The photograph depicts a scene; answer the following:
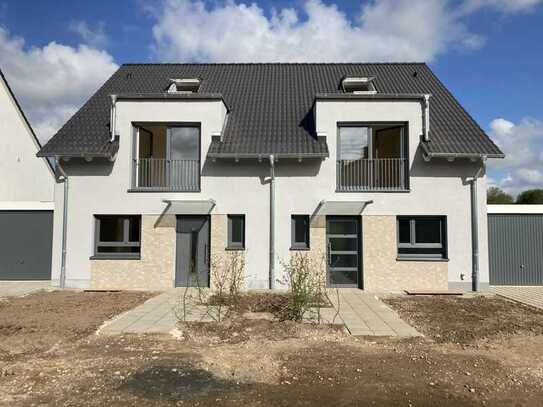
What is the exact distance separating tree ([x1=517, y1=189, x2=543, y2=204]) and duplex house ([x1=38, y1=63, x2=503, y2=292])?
73.7ft

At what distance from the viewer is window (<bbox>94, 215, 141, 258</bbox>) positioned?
11891 millimetres

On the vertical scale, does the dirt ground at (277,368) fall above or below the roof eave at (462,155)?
below

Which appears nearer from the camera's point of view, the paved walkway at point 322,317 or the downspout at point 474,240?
the paved walkway at point 322,317

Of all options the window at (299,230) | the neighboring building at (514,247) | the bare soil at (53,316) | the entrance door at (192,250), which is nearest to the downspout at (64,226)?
the bare soil at (53,316)

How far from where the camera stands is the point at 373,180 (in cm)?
1199

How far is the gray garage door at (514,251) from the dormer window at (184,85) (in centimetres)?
1007

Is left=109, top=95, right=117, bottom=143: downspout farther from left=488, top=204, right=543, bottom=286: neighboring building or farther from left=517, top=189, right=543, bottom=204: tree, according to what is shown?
left=517, top=189, right=543, bottom=204: tree

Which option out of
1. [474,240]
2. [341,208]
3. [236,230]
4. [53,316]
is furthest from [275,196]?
[53,316]

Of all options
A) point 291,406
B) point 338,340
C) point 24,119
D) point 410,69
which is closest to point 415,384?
point 291,406

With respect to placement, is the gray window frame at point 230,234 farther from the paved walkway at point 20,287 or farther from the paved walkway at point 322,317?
the paved walkway at point 20,287

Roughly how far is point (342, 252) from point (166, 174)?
531 centimetres

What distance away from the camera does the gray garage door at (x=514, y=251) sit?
12.6 m

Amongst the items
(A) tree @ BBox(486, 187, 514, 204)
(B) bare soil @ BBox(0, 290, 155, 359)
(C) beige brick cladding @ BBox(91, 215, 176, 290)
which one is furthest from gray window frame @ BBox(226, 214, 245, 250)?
(A) tree @ BBox(486, 187, 514, 204)

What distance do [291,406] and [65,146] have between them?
33.9ft
